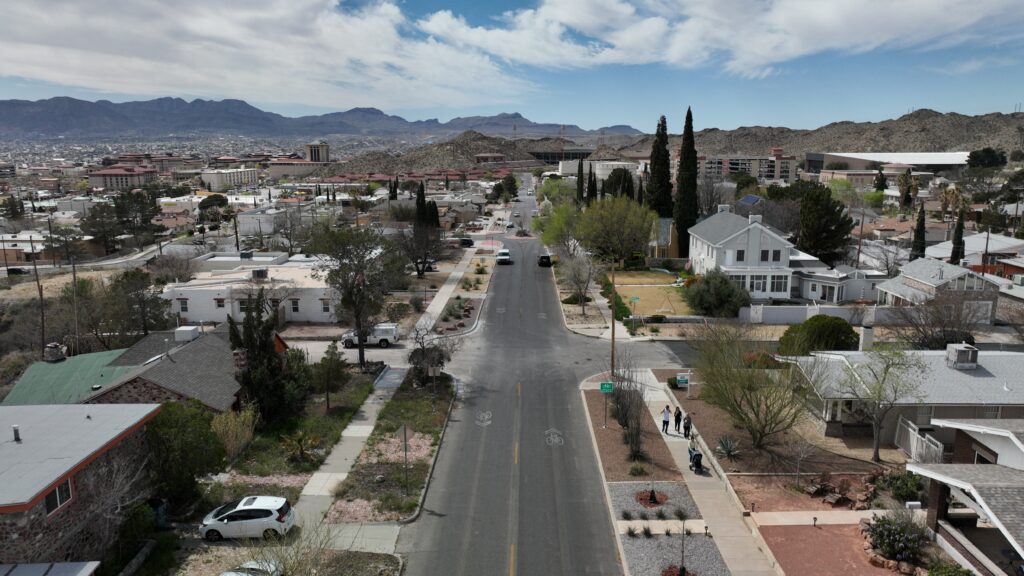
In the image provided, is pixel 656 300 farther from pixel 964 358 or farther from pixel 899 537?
pixel 899 537

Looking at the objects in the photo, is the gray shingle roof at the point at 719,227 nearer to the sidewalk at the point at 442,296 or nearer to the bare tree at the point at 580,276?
the bare tree at the point at 580,276

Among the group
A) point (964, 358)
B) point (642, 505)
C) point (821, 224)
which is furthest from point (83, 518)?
point (821, 224)

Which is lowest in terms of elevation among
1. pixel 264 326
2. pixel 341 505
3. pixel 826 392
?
pixel 341 505

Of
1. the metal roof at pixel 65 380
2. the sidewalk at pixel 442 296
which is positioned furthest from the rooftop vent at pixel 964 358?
the metal roof at pixel 65 380

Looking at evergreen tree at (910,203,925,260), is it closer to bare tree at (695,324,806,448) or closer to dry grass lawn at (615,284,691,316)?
dry grass lawn at (615,284,691,316)

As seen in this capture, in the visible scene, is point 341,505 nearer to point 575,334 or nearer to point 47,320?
point 575,334

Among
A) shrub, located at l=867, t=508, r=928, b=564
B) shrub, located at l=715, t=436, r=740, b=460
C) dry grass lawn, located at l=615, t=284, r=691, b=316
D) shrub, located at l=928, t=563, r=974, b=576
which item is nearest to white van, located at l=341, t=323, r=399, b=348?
dry grass lawn, located at l=615, t=284, r=691, b=316

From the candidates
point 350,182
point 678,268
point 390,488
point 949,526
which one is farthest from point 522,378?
point 350,182
